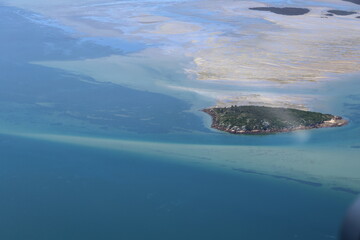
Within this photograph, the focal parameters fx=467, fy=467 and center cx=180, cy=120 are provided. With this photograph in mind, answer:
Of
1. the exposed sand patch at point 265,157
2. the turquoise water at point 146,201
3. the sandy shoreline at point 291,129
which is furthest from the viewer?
the sandy shoreline at point 291,129

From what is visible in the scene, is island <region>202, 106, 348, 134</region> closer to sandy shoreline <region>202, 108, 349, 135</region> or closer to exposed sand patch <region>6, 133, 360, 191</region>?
sandy shoreline <region>202, 108, 349, 135</region>

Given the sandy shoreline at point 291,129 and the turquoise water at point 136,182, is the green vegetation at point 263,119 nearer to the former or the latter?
the sandy shoreline at point 291,129

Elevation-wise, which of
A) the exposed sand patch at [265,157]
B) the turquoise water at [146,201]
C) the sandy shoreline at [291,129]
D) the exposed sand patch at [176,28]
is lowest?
the turquoise water at [146,201]

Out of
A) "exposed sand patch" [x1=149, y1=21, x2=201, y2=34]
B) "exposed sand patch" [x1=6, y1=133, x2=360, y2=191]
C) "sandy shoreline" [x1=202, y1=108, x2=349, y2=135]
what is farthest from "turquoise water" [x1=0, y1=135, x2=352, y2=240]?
"exposed sand patch" [x1=149, y1=21, x2=201, y2=34]

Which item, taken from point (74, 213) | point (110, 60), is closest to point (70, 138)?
point (74, 213)

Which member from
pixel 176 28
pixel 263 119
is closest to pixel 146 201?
pixel 263 119

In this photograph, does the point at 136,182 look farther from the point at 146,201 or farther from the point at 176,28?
the point at 176,28

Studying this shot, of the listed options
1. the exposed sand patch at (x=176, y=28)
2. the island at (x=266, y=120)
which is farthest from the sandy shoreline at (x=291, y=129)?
the exposed sand patch at (x=176, y=28)
